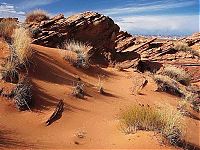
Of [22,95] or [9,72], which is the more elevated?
[9,72]

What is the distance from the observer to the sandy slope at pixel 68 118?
7.67 metres

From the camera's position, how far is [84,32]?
22047mm

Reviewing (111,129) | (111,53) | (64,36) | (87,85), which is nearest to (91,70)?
(87,85)

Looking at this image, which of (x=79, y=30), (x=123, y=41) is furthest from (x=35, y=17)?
(x=123, y=41)

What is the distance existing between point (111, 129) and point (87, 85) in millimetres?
4586

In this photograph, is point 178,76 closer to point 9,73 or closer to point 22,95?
point 9,73

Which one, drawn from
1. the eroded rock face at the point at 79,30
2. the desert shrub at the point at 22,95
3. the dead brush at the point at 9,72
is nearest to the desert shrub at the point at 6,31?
the dead brush at the point at 9,72

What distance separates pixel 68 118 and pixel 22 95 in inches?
50.8

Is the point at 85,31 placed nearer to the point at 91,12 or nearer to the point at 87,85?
the point at 91,12

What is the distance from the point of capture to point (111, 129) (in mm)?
8844

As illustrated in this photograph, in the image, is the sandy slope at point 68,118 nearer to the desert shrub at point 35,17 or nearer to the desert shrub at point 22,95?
the desert shrub at point 22,95

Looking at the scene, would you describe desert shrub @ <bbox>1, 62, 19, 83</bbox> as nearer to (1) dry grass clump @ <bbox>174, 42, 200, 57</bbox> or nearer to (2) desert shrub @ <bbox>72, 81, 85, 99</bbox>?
(2) desert shrub @ <bbox>72, 81, 85, 99</bbox>

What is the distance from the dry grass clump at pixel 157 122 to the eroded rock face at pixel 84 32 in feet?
40.6

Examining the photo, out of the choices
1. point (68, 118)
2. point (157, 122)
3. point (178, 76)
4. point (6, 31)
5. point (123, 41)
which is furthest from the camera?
point (123, 41)
